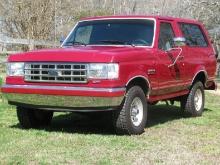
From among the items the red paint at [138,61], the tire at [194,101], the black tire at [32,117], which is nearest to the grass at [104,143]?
the black tire at [32,117]

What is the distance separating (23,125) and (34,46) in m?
13.3

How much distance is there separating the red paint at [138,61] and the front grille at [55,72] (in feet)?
0.26

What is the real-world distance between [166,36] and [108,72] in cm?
229

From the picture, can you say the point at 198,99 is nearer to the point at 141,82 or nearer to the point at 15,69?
the point at 141,82

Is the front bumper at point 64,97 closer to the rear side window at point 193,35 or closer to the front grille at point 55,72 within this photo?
the front grille at point 55,72

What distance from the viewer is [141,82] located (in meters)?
8.87

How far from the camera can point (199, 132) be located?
912 centimetres

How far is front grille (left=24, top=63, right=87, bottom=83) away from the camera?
8148 mm

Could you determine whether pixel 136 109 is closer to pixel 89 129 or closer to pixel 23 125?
pixel 89 129

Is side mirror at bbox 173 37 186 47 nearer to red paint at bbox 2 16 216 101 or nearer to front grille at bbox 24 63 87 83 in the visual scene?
red paint at bbox 2 16 216 101

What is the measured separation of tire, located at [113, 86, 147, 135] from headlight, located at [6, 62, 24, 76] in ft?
5.13

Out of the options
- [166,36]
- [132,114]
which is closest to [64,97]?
[132,114]

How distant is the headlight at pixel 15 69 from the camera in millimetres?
8625

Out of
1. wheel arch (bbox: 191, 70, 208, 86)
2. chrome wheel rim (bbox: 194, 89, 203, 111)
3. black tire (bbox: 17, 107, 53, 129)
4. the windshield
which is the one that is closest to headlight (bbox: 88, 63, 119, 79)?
the windshield
